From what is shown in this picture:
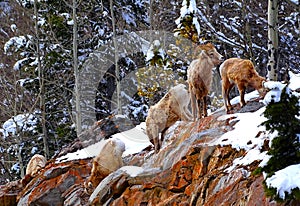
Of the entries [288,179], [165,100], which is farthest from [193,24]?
[288,179]

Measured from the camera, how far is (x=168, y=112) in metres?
8.33

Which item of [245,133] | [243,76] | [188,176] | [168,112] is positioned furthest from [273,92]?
[168,112]

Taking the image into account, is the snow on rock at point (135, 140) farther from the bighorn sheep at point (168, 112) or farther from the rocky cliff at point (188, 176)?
the bighorn sheep at point (168, 112)

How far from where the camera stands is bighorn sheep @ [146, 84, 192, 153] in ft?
27.0

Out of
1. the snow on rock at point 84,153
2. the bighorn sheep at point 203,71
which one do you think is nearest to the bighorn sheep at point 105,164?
the bighorn sheep at point 203,71

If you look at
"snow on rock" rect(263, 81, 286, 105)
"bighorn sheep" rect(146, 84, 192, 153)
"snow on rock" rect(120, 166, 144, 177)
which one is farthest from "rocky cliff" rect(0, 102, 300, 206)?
"snow on rock" rect(263, 81, 286, 105)

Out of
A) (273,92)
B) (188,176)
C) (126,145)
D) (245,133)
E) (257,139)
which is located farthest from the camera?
(126,145)

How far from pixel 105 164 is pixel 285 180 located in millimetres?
5105

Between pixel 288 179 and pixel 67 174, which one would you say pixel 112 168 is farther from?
pixel 288 179

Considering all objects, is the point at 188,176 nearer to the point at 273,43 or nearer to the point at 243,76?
the point at 243,76

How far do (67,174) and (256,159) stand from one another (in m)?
5.82

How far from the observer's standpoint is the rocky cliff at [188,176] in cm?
536

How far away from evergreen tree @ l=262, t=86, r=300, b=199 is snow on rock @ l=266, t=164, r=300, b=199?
11 cm

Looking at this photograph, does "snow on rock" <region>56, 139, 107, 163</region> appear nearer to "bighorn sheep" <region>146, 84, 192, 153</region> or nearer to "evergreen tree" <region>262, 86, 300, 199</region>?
"bighorn sheep" <region>146, 84, 192, 153</region>
